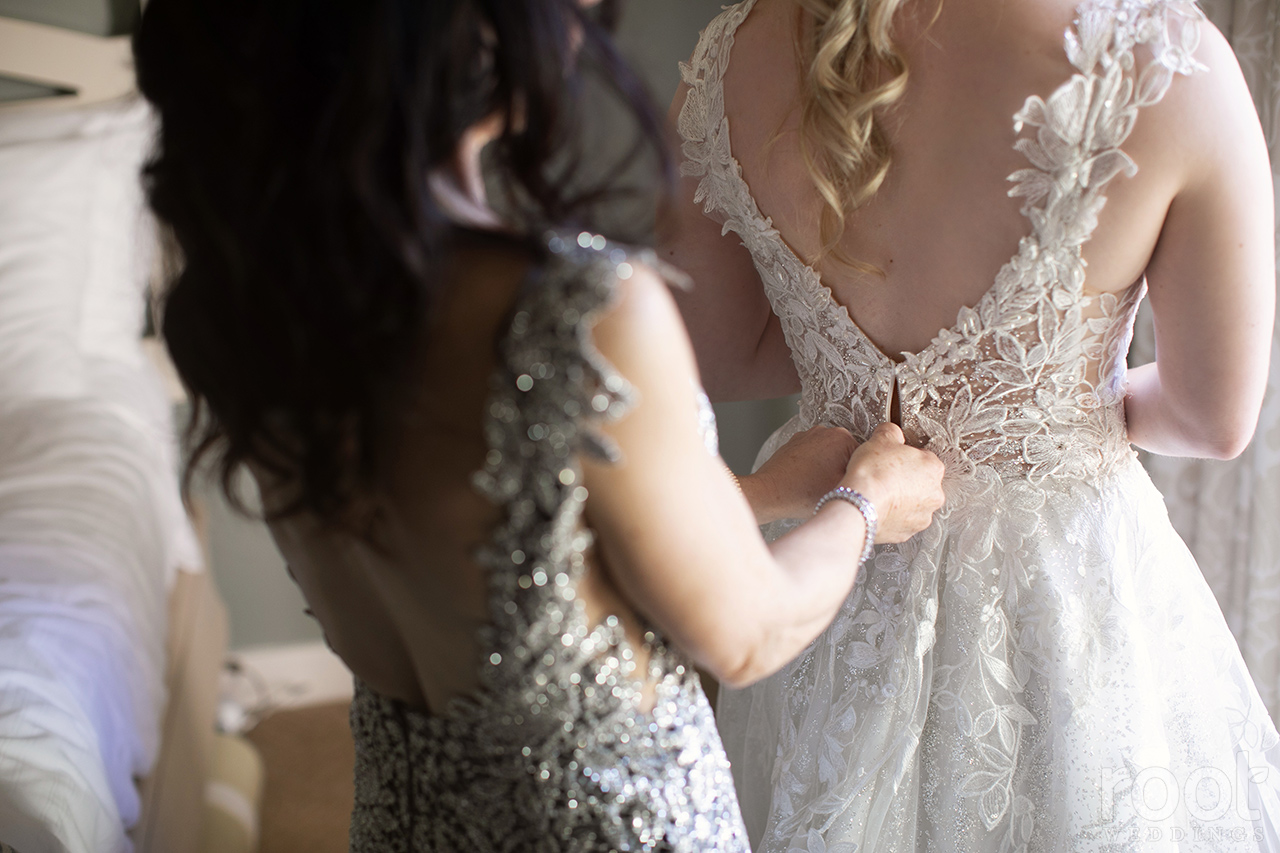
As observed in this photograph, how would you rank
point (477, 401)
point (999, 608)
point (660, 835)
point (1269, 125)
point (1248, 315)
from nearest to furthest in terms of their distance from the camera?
point (477, 401), point (660, 835), point (1248, 315), point (999, 608), point (1269, 125)

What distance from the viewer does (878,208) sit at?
794 millimetres

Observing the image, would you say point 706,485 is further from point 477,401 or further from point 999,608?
point 999,608

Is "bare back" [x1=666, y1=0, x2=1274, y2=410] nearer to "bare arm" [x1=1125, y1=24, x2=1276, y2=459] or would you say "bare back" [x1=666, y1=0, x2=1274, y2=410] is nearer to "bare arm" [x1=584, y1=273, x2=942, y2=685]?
"bare arm" [x1=1125, y1=24, x2=1276, y2=459]

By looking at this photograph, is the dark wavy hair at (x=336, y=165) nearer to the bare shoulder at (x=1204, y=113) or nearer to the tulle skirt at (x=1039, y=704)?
the bare shoulder at (x=1204, y=113)

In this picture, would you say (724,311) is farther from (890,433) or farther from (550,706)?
(550,706)

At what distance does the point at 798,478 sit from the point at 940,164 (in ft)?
1.05

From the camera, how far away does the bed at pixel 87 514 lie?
42.9 inches

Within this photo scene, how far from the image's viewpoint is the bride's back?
0.70 meters

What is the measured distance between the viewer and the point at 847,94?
0.76 m

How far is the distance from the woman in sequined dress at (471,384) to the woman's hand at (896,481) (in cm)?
18

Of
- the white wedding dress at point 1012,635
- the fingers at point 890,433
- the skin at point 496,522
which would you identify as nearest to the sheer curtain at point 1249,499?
the white wedding dress at point 1012,635

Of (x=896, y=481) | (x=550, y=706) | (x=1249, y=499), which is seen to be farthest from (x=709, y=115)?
(x=1249, y=499)

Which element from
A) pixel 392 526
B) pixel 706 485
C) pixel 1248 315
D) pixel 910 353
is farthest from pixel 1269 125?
pixel 392 526

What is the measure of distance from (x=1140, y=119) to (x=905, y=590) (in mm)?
490
